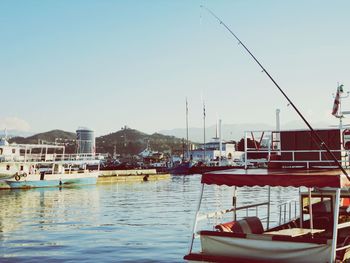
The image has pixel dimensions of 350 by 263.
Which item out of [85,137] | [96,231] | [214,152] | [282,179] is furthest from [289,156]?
[214,152]

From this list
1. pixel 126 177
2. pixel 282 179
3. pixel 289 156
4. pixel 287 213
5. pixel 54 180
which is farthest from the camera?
pixel 126 177

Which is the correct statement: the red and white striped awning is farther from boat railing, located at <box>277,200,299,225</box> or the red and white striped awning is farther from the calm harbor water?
the calm harbor water

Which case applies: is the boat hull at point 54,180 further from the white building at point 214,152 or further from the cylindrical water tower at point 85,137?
the white building at point 214,152

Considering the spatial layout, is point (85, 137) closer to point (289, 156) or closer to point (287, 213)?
point (287, 213)

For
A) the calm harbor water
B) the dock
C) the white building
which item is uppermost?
the white building

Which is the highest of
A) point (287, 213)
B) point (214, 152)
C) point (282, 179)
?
point (214, 152)

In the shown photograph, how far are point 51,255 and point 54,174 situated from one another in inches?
2157

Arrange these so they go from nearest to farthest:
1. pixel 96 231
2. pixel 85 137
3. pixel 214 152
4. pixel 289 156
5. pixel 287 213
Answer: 1. pixel 289 156
2. pixel 96 231
3. pixel 287 213
4. pixel 85 137
5. pixel 214 152

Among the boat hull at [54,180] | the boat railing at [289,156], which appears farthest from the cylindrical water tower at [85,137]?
the boat railing at [289,156]

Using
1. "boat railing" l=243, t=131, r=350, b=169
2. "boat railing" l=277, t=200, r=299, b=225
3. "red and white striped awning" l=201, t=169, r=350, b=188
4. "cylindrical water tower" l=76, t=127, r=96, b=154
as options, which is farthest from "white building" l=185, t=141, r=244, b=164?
"red and white striped awning" l=201, t=169, r=350, b=188

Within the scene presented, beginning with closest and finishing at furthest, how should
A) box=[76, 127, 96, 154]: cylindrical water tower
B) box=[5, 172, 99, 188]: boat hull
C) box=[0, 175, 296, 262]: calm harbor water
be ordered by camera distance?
1. box=[0, 175, 296, 262]: calm harbor water
2. box=[5, 172, 99, 188]: boat hull
3. box=[76, 127, 96, 154]: cylindrical water tower

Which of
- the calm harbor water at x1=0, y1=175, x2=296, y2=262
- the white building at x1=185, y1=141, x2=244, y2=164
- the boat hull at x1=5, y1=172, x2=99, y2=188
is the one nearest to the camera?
the calm harbor water at x1=0, y1=175, x2=296, y2=262

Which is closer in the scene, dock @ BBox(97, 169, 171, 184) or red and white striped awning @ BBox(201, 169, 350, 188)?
red and white striped awning @ BBox(201, 169, 350, 188)

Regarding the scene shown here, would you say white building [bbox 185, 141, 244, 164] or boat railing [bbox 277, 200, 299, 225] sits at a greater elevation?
white building [bbox 185, 141, 244, 164]
